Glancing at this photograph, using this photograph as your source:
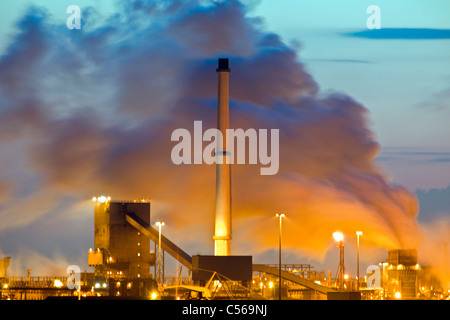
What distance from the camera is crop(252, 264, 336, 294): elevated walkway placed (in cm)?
12938

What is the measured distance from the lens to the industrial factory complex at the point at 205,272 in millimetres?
132375

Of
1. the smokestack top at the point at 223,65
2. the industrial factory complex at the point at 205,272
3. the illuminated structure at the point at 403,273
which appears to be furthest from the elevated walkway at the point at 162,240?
the illuminated structure at the point at 403,273

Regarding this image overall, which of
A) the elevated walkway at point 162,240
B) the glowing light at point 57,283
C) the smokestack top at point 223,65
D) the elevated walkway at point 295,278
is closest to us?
the elevated walkway at point 295,278

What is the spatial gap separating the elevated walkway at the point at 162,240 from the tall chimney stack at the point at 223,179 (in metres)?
5.43

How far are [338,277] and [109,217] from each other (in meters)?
40.1

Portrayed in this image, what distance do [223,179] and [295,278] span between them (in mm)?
20438

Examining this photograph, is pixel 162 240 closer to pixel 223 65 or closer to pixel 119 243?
pixel 119 243

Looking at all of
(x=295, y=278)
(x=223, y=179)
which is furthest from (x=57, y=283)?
(x=295, y=278)

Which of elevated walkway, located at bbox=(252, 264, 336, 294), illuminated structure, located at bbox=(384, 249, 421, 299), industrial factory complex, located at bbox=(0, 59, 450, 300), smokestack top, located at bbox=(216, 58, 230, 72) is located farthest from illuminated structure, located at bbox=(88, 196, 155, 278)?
illuminated structure, located at bbox=(384, 249, 421, 299)

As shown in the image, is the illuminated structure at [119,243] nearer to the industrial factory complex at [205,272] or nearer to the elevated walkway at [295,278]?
the industrial factory complex at [205,272]

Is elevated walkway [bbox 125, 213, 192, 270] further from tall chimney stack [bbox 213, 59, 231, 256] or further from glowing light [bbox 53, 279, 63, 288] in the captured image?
glowing light [bbox 53, 279, 63, 288]

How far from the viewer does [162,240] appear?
495 feet
